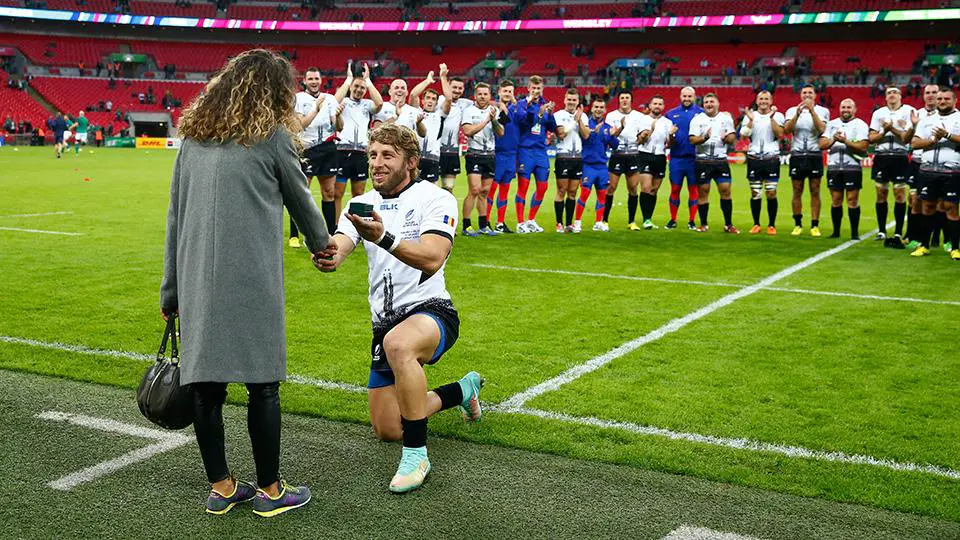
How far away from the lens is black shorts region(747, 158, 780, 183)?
14.5m

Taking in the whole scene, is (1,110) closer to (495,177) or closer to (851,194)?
(495,177)

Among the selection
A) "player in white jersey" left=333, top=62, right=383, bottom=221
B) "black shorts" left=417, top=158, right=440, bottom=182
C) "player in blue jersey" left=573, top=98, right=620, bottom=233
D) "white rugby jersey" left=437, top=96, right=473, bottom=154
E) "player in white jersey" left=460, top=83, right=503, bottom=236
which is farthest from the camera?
"player in blue jersey" left=573, top=98, right=620, bottom=233

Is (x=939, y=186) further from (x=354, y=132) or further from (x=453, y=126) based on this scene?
(x=354, y=132)

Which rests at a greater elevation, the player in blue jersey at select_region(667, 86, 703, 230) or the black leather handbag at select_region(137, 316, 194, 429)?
the player in blue jersey at select_region(667, 86, 703, 230)

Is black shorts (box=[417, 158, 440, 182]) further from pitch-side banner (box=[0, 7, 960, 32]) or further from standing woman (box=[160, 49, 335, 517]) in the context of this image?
pitch-side banner (box=[0, 7, 960, 32])

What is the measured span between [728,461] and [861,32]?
54426 millimetres

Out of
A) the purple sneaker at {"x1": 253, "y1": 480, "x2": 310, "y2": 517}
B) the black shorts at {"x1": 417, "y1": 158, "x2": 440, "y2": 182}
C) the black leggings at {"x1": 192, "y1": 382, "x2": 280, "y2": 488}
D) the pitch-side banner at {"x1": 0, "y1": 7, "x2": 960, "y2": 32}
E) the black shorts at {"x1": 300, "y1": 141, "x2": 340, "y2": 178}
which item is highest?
the pitch-side banner at {"x1": 0, "y1": 7, "x2": 960, "y2": 32}

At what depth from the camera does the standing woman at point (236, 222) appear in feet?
11.5

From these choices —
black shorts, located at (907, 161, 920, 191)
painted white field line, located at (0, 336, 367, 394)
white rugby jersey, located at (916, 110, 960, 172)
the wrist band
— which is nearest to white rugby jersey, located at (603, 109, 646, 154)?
black shorts, located at (907, 161, 920, 191)

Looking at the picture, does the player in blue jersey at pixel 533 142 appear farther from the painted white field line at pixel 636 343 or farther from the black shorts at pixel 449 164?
the painted white field line at pixel 636 343

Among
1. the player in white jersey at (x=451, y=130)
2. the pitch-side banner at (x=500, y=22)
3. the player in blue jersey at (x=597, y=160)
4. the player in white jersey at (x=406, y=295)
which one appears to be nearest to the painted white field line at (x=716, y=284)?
the player in white jersey at (x=451, y=130)

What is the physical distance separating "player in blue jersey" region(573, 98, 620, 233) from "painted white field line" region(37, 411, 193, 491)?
10.6 metres

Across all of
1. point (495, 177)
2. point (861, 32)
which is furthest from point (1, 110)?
point (861, 32)

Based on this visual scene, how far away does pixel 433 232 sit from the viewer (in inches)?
167
